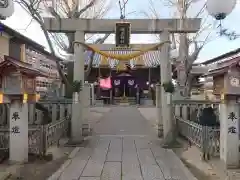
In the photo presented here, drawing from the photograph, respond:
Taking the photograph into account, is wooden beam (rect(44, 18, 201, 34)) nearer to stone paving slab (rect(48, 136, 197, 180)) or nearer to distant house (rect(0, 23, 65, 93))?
distant house (rect(0, 23, 65, 93))

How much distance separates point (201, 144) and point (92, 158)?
3358 millimetres

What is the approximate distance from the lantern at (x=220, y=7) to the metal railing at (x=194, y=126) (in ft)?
11.8

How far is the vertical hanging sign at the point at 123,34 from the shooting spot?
12797mm

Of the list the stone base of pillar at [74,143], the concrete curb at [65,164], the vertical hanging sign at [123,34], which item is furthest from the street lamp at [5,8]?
the stone base of pillar at [74,143]

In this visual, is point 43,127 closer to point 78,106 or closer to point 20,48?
point 78,106

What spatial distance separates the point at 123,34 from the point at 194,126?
14.3 ft

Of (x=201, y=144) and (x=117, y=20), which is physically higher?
(x=117, y=20)

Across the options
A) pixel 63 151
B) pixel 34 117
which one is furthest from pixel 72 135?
pixel 34 117

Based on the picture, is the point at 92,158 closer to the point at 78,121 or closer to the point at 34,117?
the point at 78,121

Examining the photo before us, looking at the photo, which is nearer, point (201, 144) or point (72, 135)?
point (201, 144)

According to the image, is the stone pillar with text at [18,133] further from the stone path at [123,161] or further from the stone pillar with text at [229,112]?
the stone pillar with text at [229,112]

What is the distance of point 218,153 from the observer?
10078 mm

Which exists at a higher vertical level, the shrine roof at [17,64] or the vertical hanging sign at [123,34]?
the vertical hanging sign at [123,34]

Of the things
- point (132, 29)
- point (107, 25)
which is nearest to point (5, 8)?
point (107, 25)
